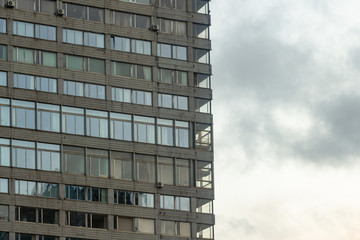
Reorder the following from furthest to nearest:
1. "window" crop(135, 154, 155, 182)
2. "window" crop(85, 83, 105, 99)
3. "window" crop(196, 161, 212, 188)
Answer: "window" crop(196, 161, 212, 188) → "window" crop(135, 154, 155, 182) → "window" crop(85, 83, 105, 99)

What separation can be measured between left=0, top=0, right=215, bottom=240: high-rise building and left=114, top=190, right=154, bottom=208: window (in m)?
0.09

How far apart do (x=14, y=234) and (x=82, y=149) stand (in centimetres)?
1105

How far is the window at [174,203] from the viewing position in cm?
13488

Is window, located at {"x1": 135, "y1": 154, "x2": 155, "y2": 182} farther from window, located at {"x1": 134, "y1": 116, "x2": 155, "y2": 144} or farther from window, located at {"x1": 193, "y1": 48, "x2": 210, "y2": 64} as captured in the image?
window, located at {"x1": 193, "y1": 48, "x2": 210, "y2": 64}

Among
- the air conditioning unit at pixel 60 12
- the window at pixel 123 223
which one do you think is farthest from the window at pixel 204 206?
the air conditioning unit at pixel 60 12

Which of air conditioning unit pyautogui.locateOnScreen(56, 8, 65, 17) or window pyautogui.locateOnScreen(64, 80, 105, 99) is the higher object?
air conditioning unit pyautogui.locateOnScreen(56, 8, 65, 17)

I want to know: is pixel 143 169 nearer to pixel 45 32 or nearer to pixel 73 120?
pixel 73 120

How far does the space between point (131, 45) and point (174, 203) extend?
16012 mm

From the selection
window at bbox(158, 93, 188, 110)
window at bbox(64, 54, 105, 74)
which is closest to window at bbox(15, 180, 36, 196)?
window at bbox(64, 54, 105, 74)

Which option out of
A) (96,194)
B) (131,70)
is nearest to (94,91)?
(131,70)

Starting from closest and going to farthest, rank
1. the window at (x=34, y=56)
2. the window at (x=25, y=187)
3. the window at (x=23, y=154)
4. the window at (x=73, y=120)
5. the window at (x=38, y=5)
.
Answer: the window at (x=25, y=187) < the window at (x=23, y=154) < the window at (x=34, y=56) < the window at (x=73, y=120) < the window at (x=38, y=5)

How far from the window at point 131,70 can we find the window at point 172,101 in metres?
2.28

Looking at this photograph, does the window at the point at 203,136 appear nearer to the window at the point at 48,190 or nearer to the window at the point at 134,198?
the window at the point at 134,198

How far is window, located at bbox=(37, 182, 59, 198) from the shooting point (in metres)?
130
